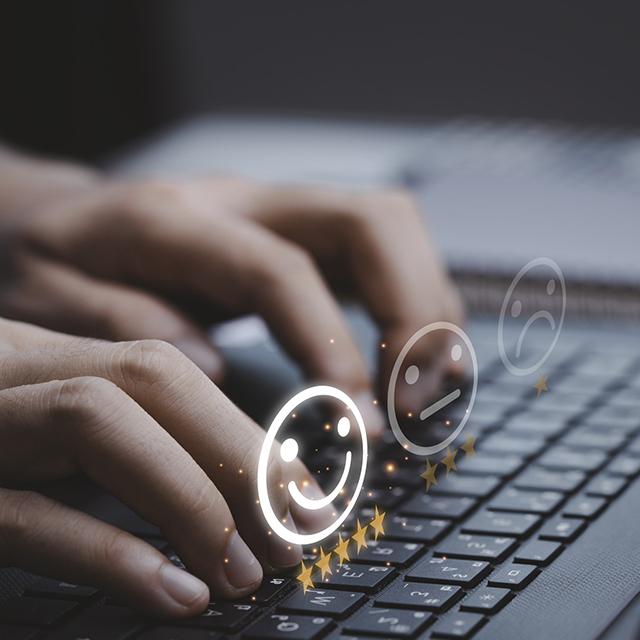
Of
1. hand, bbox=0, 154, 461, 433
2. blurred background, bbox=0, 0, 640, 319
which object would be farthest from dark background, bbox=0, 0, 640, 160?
hand, bbox=0, 154, 461, 433

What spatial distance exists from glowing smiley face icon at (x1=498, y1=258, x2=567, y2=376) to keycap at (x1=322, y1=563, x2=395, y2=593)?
284 millimetres

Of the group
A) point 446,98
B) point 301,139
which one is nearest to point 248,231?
point 301,139

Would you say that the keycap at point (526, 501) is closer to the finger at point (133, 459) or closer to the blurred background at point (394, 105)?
the finger at point (133, 459)

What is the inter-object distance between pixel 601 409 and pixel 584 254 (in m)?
0.20

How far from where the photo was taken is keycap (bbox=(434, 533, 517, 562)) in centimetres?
47

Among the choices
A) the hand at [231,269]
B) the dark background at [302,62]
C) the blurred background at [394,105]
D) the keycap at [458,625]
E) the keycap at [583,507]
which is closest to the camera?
the keycap at [458,625]

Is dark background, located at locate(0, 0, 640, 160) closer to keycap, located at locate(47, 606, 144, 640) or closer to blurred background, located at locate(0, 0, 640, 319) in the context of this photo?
blurred background, located at locate(0, 0, 640, 319)

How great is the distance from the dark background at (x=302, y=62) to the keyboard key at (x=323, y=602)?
1178 millimetres

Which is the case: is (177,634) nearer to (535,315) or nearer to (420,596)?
(420,596)

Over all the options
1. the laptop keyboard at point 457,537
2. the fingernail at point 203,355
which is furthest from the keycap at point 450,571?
the fingernail at point 203,355

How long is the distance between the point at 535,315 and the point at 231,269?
204 millimetres

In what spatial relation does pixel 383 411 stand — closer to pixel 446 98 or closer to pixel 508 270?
pixel 508 270

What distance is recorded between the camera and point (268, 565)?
0.44 meters

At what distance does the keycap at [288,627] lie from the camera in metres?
0.40
